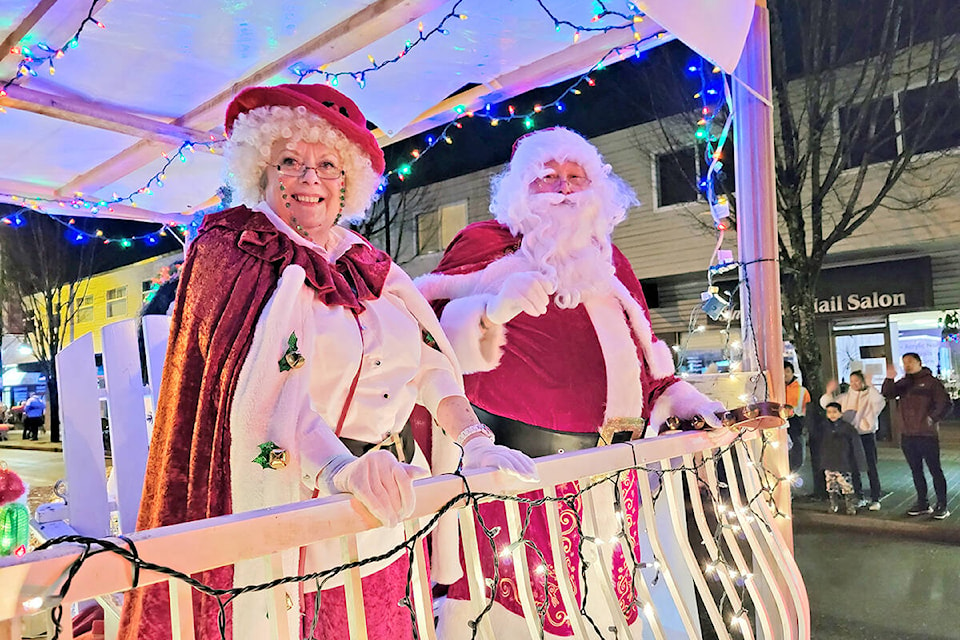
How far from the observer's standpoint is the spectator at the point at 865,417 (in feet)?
22.9

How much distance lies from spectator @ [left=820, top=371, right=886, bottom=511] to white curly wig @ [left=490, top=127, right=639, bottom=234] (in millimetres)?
5787

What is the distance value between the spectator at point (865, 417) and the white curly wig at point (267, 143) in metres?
6.97

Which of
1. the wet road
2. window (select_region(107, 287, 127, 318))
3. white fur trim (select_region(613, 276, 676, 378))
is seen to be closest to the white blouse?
white fur trim (select_region(613, 276, 676, 378))

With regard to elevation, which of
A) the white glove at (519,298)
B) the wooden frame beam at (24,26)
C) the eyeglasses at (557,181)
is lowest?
the white glove at (519,298)

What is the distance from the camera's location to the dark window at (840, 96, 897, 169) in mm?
8180

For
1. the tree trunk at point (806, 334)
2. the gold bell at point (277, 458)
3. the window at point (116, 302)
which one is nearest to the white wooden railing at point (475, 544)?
the gold bell at point (277, 458)

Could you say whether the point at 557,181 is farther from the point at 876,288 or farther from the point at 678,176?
the point at 876,288

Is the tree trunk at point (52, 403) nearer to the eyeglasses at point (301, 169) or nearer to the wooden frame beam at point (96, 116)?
the wooden frame beam at point (96, 116)

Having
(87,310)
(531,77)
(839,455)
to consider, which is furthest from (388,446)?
(87,310)

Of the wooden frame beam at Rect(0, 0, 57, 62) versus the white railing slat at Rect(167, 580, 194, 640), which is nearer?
the white railing slat at Rect(167, 580, 194, 640)

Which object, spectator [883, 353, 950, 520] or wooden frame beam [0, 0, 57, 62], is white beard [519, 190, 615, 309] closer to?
wooden frame beam [0, 0, 57, 62]

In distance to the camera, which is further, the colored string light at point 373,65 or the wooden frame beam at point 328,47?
the colored string light at point 373,65

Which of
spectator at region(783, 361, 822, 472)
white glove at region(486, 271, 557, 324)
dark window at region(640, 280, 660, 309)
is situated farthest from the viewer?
dark window at region(640, 280, 660, 309)

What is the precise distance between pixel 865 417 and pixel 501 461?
7.03 meters
